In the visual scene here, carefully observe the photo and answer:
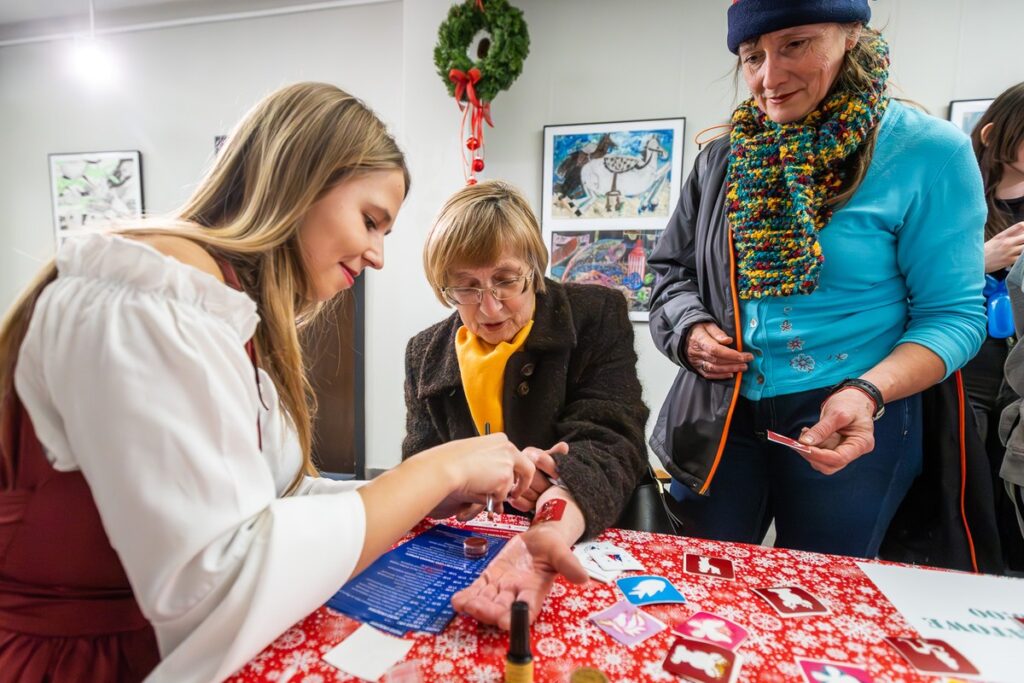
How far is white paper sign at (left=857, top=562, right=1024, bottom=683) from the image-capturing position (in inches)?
24.9

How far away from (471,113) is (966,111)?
2.04 m

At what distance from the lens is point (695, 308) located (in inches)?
47.5

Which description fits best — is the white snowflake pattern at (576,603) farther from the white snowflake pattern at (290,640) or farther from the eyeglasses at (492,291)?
the eyeglasses at (492,291)

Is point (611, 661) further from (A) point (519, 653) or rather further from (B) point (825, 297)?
(B) point (825, 297)

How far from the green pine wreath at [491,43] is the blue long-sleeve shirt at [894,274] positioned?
5.39 feet

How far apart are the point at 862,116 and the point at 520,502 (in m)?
0.92

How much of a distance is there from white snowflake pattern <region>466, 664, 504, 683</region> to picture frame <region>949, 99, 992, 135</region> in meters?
2.75

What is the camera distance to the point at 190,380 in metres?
0.53

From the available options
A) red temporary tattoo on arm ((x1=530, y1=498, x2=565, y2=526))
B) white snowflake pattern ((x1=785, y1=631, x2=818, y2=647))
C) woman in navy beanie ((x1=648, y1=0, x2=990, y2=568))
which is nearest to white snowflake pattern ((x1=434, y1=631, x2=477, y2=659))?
red temporary tattoo on arm ((x1=530, y1=498, x2=565, y2=526))

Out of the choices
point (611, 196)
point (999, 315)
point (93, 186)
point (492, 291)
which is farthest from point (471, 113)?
point (93, 186)

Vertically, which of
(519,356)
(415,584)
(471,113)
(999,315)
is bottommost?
(415,584)

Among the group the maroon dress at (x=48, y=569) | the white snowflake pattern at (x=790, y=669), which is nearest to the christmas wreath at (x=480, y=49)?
the maroon dress at (x=48, y=569)

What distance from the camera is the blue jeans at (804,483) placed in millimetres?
1046

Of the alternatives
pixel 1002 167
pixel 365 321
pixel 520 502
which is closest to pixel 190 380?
pixel 520 502
